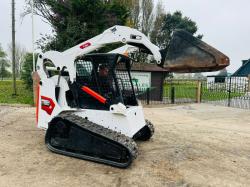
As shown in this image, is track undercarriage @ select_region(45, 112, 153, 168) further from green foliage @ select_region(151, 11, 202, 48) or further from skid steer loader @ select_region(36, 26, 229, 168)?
green foliage @ select_region(151, 11, 202, 48)

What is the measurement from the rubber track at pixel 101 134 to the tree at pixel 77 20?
11026 millimetres

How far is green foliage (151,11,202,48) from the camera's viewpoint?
39812 mm

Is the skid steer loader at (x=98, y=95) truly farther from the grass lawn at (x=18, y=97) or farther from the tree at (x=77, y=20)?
the tree at (x=77, y=20)

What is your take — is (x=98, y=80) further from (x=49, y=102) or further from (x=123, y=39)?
(x=49, y=102)

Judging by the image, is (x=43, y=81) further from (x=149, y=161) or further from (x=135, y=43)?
(x=149, y=161)

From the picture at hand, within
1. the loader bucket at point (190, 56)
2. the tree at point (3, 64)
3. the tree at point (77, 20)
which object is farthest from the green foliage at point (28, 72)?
the tree at point (3, 64)

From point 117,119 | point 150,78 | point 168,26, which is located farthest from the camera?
point 168,26

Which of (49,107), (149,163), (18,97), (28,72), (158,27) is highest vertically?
(158,27)

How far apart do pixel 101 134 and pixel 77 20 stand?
12402mm

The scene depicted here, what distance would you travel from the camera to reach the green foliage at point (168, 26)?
39.8m

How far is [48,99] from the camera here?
5.74 m

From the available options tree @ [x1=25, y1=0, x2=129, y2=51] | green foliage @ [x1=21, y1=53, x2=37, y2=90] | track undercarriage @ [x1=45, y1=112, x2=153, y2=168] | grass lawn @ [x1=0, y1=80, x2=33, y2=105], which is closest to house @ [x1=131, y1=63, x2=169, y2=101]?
tree @ [x1=25, y1=0, x2=129, y2=51]

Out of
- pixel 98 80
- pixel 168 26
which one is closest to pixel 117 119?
pixel 98 80

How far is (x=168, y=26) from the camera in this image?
42344 millimetres
